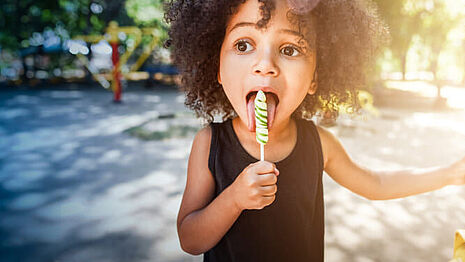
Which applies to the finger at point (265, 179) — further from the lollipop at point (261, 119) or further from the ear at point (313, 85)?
the ear at point (313, 85)

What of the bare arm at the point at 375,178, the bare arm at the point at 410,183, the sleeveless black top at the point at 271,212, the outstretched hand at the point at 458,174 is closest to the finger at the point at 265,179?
the sleeveless black top at the point at 271,212

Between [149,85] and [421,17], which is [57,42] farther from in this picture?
[421,17]

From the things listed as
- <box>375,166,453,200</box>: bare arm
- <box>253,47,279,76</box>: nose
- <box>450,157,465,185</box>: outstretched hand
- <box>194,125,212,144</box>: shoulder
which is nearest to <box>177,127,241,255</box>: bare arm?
<box>194,125,212,144</box>: shoulder

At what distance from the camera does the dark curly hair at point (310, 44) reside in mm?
1251

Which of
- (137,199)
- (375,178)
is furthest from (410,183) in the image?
(137,199)

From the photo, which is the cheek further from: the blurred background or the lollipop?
the blurred background

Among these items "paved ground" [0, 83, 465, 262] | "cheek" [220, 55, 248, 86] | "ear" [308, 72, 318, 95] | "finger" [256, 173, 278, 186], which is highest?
"cheek" [220, 55, 248, 86]

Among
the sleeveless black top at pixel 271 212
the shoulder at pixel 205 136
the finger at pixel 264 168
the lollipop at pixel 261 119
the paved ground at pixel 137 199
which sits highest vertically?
the lollipop at pixel 261 119

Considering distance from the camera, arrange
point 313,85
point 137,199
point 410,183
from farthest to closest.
Answer: point 137,199, point 410,183, point 313,85

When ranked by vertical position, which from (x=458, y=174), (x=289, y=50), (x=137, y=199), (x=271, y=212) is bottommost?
(x=137, y=199)

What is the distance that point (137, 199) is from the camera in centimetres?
344

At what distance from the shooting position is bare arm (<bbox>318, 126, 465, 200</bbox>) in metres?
1.44

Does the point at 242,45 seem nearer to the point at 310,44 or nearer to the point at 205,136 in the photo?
the point at 310,44

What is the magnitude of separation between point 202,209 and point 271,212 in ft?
0.79
